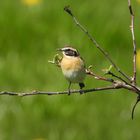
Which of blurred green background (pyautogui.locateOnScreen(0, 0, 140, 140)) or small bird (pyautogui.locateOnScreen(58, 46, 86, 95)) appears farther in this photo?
blurred green background (pyautogui.locateOnScreen(0, 0, 140, 140))

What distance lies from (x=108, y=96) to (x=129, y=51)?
1.18 meters

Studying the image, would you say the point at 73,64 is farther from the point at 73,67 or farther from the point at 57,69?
the point at 57,69

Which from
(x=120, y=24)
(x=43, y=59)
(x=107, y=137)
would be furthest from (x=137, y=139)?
(x=120, y=24)

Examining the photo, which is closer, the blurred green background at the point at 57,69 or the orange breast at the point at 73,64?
the orange breast at the point at 73,64

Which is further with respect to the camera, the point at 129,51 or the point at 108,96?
the point at 129,51

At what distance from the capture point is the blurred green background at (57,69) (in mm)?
6836

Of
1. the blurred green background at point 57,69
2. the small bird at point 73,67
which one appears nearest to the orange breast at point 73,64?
the small bird at point 73,67

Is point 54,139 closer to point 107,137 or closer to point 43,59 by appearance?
point 107,137

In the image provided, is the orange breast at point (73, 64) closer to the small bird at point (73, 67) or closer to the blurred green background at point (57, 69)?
the small bird at point (73, 67)

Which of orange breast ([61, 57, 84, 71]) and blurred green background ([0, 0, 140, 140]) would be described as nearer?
orange breast ([61, 57, 84, 71])

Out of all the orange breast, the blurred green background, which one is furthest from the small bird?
the blurred green background

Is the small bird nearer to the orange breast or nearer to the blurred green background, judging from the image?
the orange breast

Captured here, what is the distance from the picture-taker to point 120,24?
8.91 meters

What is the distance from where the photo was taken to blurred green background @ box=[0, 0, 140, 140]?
6.84m
